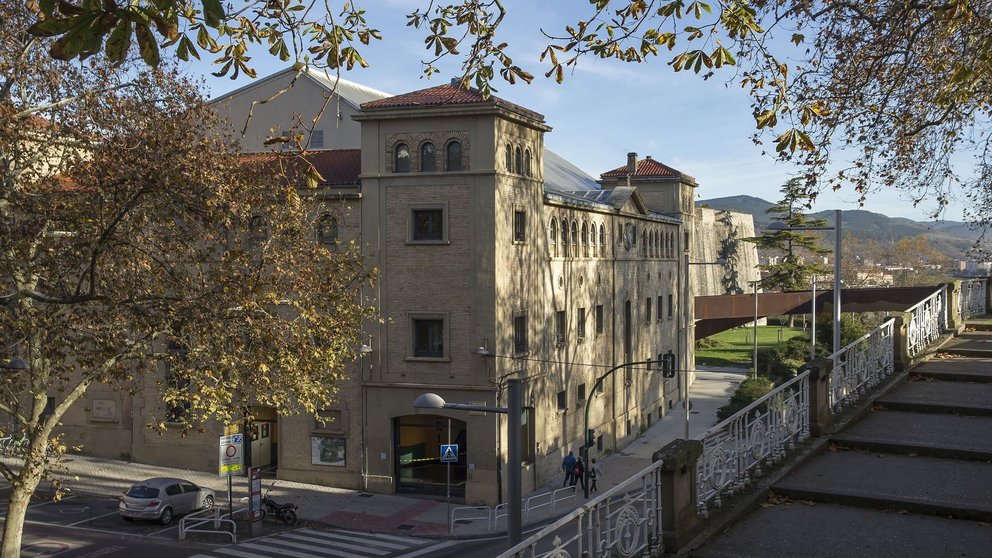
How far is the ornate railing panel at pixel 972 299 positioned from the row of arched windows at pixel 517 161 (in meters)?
16.2

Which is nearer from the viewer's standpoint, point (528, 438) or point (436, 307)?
point (436, 307)

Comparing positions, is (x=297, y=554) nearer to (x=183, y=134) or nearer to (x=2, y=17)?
(x=183, y=134)

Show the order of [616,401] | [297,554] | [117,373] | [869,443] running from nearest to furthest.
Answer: [869,443]
[117,373]
[297,554]
[616,401]

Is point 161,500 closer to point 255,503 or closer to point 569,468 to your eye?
point 255,503

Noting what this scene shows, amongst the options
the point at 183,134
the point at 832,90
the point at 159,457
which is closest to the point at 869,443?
the point at 832,90

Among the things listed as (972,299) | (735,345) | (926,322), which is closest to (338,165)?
(972,299)

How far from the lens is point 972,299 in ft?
77.3

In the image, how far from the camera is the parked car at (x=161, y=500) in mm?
28672

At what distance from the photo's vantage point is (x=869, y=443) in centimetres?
1138

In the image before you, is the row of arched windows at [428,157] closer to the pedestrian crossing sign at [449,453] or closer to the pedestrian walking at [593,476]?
the pedestrian crossing sign at [449,453]

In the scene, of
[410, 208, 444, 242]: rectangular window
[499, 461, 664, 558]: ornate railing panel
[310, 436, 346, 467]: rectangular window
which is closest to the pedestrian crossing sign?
[310, 436, 346, 467]: rectangular window

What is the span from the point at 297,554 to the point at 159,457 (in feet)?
44.0

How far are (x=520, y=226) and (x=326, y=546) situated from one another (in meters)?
14.1

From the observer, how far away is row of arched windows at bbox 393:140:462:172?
1283 inches
